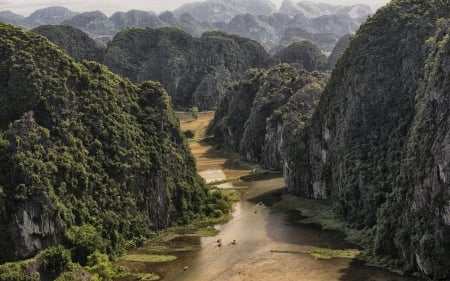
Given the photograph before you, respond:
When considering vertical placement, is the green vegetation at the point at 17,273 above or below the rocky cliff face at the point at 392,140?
below

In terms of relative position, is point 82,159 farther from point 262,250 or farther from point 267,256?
point 267,256

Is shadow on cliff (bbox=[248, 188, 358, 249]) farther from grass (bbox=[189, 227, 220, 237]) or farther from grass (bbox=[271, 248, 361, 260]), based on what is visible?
grass (bbox=[189, 227, 220, 237])

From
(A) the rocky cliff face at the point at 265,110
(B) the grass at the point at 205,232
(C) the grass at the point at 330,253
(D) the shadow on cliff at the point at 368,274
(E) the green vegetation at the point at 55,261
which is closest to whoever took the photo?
(D) the shadow on cliff at the point at 368,274

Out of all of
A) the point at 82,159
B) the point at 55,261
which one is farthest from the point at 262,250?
the point at 82,159

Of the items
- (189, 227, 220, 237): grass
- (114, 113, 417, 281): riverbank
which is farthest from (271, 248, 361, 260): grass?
(189, 227, 220, 237): grass

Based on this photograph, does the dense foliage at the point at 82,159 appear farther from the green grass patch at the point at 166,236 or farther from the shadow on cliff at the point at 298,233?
the shadow on cliff at the point at 298,233

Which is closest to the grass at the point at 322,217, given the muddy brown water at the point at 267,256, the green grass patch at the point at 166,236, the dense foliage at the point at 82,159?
the muddy brown water at the point at 267,256
